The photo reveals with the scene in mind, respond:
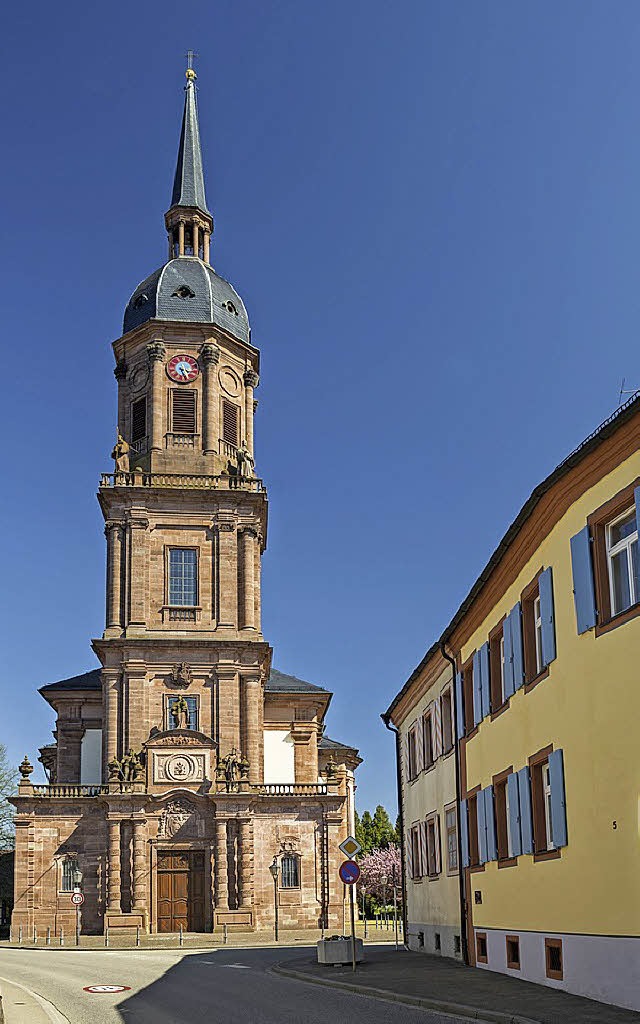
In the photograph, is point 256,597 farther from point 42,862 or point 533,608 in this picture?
point 533,608

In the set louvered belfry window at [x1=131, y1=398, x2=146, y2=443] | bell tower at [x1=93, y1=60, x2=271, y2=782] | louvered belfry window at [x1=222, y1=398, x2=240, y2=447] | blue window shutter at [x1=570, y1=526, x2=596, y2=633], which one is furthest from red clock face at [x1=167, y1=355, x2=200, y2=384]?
blue window shutter at [x1=570, y1=526, x2=596, y2=633]

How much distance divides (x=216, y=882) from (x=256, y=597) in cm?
1397

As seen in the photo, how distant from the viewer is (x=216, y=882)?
5491 cm

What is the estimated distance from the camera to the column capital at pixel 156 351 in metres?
64.4

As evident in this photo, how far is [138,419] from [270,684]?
1681 centimetres

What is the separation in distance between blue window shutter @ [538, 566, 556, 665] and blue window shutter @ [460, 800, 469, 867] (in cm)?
923

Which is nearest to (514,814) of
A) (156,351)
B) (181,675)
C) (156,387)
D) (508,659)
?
(508,659)

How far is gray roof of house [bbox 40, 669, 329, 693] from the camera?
6581 centimetres

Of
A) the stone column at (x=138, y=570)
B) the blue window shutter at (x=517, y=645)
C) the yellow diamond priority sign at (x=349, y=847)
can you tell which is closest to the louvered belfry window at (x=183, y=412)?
the stone column at (x=138, y=570)

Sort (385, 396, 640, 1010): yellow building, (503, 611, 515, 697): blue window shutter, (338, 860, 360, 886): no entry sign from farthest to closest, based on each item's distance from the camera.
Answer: (338, 860, 360, 886): no entry sign → (503, 611, 515, 697): blue window shutter → (385, 396, 640, 1010): yellow building

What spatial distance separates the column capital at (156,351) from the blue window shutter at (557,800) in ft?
159

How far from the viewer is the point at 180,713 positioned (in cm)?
5809

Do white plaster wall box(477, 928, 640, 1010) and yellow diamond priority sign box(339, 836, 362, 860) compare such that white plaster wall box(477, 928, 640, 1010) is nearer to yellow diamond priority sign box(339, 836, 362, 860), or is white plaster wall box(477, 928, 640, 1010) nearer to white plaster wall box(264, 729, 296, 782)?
yellow diamond priority sign box(339, 836, 362, 860)

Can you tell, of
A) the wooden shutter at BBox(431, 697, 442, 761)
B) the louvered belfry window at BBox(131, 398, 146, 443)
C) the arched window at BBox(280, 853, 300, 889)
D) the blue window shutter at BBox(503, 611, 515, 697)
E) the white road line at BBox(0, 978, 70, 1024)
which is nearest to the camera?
the white road line at BBox(0, 978, 70, 1024)
